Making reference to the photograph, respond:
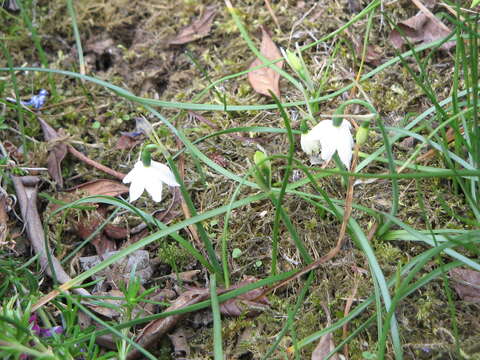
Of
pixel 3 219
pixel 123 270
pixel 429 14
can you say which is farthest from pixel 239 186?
pixel 429 14

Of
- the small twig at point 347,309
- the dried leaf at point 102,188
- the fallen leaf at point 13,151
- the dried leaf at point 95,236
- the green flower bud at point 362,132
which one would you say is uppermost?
the green flower bud at point 362,132

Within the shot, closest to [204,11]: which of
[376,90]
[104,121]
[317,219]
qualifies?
[104,121]

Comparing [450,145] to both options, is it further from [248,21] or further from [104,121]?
[104,121]

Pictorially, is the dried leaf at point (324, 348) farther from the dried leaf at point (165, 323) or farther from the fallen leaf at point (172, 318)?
the dried leaf at point (165, 323)

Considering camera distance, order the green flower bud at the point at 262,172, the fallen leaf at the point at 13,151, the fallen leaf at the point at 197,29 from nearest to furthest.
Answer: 1. the green flower bud at the point at 262,172
2. the fallen leaf at the point at 13,151
3. the fallen leaf at the point at 197,29

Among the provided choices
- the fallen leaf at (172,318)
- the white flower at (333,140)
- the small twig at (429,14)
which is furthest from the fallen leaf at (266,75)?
the fallen leaf at (172,318)

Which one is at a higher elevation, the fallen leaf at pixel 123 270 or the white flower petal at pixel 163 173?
the white flower petal at pixel 163 173
